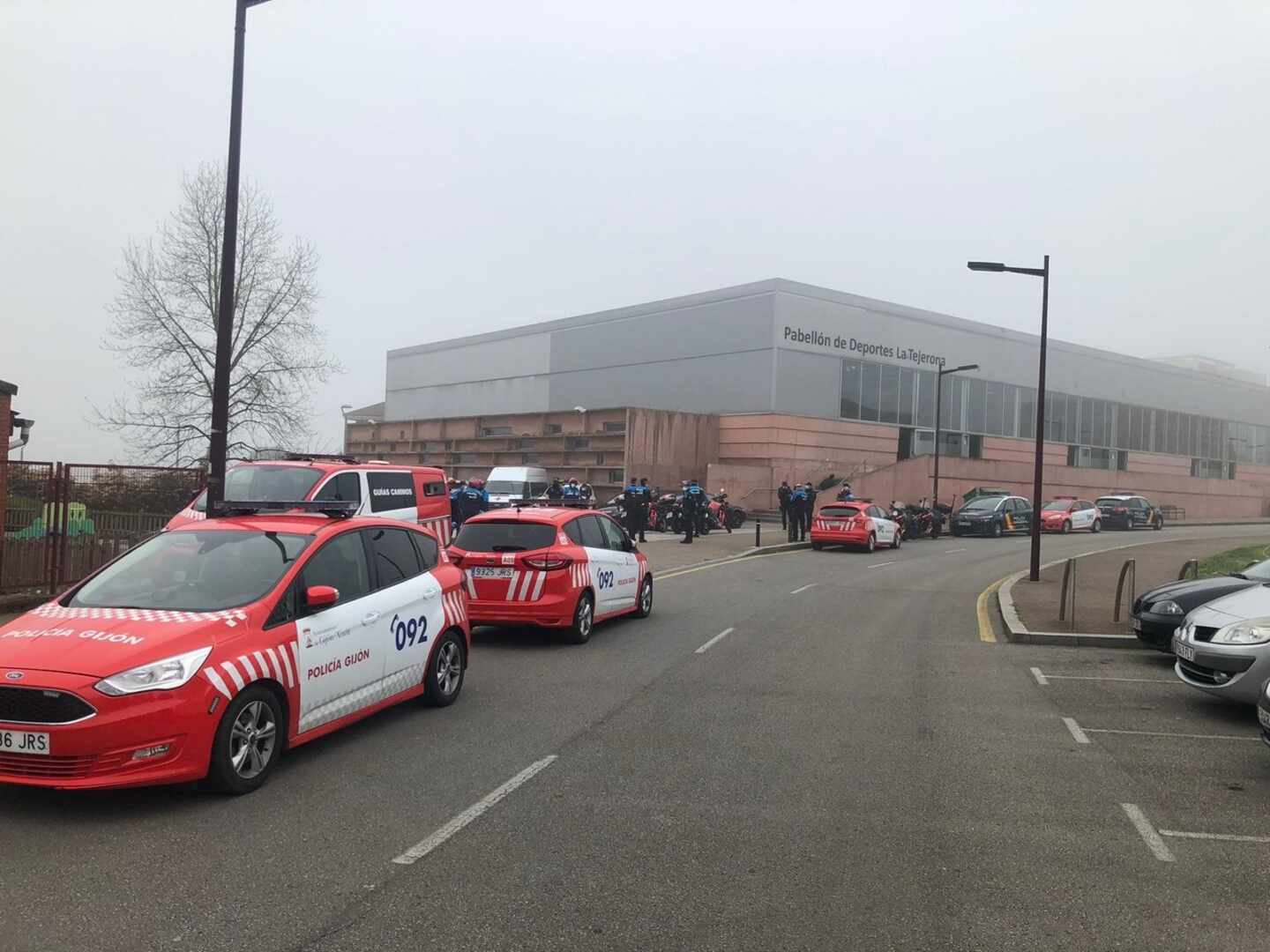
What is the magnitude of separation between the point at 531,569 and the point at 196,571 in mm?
5174

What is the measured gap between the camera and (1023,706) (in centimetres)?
927

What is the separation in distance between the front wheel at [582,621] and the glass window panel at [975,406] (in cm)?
5205

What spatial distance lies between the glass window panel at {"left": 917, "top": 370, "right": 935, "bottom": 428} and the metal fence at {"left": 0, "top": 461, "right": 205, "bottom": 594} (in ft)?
160

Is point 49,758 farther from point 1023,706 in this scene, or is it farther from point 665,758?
point 1023,706

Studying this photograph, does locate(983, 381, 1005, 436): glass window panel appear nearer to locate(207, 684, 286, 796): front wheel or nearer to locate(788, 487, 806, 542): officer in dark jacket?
locate(788, 487, 806, 542): officer in dark jacket

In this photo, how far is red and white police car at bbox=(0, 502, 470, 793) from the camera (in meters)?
5.42

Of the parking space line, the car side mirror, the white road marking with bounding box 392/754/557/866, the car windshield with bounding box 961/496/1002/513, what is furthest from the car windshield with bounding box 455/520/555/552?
the car windshield with bounding box 961/496/1002/513

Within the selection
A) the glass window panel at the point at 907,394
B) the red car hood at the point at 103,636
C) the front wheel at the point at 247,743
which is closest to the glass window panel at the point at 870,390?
the glass window panel at the point at 907,394

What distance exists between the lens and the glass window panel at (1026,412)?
211 ft

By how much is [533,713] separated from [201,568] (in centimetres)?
291

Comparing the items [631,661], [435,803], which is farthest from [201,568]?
[631,661]

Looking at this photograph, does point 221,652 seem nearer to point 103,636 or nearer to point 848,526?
point 103,636

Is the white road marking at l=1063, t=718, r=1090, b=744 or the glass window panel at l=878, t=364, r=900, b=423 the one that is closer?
the white road marking at l=1063, t=718, r=1090, b=744

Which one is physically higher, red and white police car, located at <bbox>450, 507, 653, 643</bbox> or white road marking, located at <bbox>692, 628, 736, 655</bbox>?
red and white police car, located at <bbox>450, 507, 653, 643</bbox>
